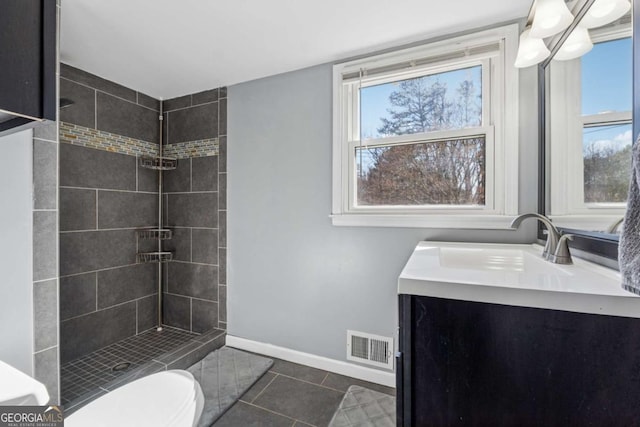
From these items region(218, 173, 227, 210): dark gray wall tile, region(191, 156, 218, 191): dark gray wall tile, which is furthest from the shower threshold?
region(191, 156, 218, 191): dark gray wall tile

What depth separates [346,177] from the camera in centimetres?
190

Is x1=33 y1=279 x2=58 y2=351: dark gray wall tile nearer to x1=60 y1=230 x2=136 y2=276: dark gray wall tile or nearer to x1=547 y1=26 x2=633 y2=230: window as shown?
x1=60 y1=230 x2=136 y2=276: dark gray wall tile

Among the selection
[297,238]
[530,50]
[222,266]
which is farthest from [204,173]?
[530,50]

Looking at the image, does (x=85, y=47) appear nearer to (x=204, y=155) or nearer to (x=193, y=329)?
(x=204, y=155)

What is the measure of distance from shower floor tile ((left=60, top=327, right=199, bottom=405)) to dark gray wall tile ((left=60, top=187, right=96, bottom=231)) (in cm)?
95

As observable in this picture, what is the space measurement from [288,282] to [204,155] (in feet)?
4.31

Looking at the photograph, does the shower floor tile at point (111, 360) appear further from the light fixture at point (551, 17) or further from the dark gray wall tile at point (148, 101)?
the light fixture at point (551, 17)

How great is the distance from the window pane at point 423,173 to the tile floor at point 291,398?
1171 mm

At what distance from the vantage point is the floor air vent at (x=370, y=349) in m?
1.77

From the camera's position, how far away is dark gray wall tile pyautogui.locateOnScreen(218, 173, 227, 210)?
2.33m

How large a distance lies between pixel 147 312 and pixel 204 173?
1.35 meters

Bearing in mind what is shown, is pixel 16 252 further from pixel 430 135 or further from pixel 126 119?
pixel 430 135

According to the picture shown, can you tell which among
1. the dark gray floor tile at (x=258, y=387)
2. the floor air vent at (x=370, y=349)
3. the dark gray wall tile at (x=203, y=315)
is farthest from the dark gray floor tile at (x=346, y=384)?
the dark gray wall tile at (x=203, y=315)

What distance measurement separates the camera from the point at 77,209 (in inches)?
80.7
